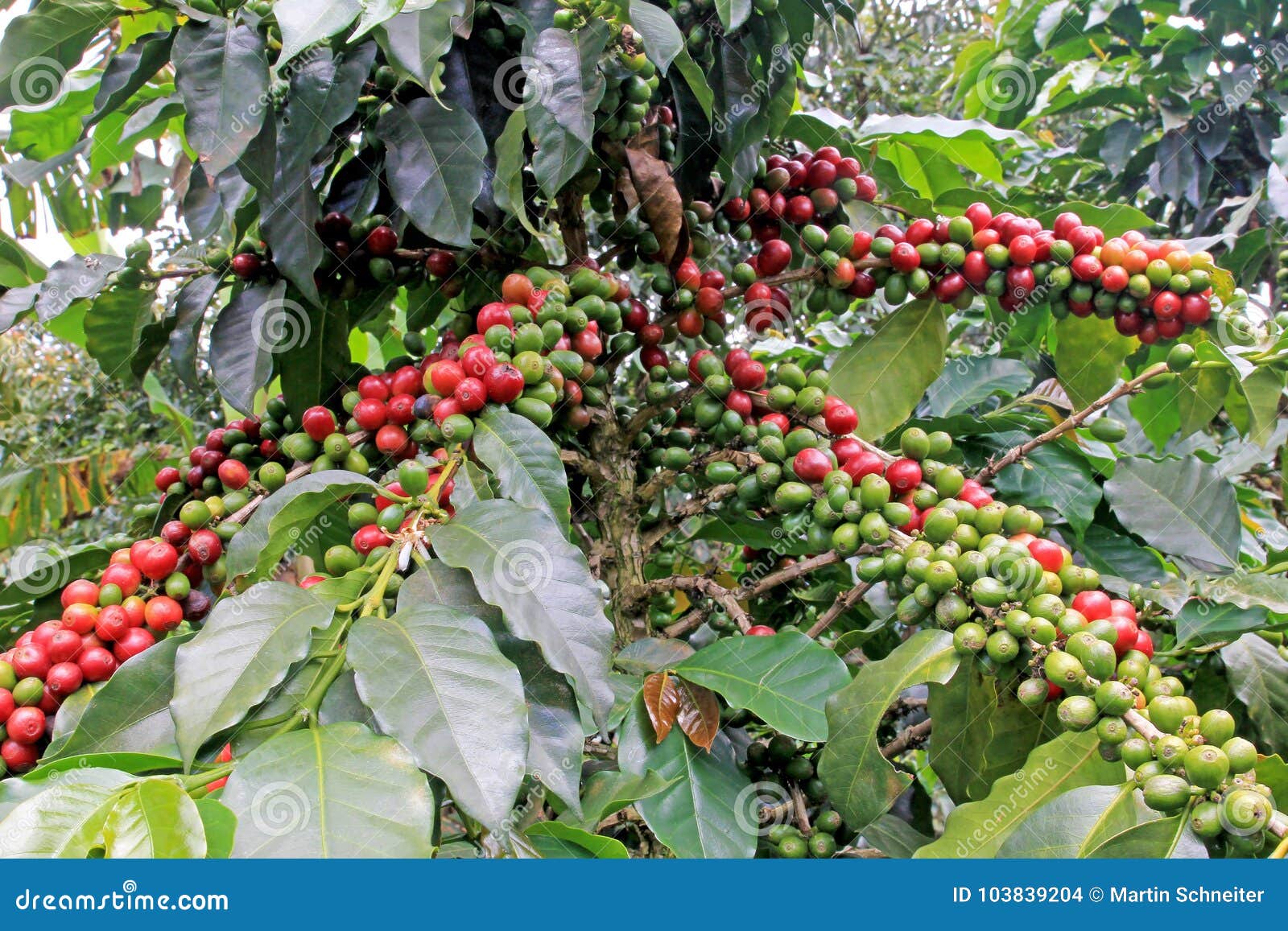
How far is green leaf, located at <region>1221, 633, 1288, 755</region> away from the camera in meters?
1.15

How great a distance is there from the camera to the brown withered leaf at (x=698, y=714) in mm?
1120

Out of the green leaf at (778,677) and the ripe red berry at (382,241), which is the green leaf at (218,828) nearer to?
the green leaf at (778,677)

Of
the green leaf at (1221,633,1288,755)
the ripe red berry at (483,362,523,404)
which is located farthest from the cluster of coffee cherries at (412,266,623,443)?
the green leaf at (1221,633,1288,755)

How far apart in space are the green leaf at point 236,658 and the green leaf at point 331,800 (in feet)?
0.23

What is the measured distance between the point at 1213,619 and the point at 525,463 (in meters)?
0.86

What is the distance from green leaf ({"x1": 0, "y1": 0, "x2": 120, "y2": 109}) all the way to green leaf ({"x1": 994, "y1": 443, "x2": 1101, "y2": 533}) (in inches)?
54.9

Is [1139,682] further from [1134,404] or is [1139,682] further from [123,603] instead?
[123,603]

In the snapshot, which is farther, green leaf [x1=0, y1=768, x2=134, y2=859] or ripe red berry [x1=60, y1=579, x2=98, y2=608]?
ripe red berry [x1=60, y1=579, x2=98, y2=608]

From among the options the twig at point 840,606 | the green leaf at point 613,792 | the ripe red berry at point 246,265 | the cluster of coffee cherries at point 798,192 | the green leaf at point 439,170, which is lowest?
the twig at point 840,606

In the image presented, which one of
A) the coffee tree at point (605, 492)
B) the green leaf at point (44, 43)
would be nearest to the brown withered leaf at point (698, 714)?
the coffee tree at point (605, 492)

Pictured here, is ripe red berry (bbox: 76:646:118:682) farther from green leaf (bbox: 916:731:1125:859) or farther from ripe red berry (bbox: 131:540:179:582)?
green leaf (bbox: 916:731:1125:859)

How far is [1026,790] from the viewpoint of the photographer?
35.9 inches

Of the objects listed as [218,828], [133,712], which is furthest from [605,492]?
[218,828]

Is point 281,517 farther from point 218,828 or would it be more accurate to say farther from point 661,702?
point 661,702
